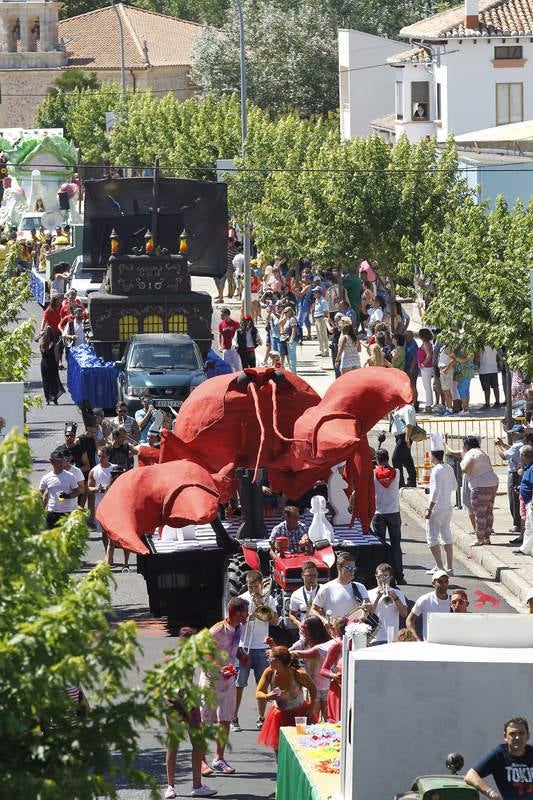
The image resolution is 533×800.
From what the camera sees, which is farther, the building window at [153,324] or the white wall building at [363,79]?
the white wall building at [363,79]

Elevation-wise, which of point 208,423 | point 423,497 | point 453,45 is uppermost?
point 453,45

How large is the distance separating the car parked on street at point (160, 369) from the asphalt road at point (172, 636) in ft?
4.50

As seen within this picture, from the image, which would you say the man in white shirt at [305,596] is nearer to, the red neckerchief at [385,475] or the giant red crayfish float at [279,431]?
the giant red crayfish float at [279,431]

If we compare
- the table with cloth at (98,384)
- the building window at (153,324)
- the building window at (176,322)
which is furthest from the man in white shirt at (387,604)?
the building window at (153,324)

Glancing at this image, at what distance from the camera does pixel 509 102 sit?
204 ft

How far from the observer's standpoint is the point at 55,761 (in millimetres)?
9094

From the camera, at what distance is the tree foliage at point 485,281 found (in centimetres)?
2681

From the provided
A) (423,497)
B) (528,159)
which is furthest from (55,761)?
(528,159)

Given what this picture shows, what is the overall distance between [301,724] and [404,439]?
38.5 feet

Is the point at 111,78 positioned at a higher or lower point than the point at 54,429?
higher

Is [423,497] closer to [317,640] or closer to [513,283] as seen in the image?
Result: [513,283]

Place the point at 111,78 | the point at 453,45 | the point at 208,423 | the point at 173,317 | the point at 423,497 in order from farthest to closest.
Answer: the point at 111,78
the point at 453,45
the point at 173,317
the point at 423,497
the point at 208,423

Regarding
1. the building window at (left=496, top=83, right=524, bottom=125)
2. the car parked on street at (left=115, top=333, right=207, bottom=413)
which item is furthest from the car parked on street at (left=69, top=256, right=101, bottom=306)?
the building window at (left=496, top=83, right=524, bottom=125)

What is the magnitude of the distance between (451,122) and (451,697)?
51.5m
